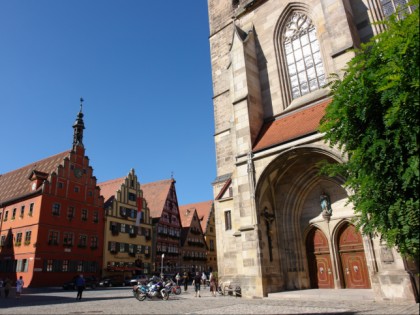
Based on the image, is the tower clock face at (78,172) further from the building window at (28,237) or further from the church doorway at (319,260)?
the church doorway at (319,260)

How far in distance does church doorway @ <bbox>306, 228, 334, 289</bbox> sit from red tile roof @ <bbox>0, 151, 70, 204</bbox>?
2912 centimetres

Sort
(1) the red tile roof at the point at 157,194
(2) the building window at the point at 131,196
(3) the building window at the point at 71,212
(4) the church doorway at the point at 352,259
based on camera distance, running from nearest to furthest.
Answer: (4) the church doorway at the point at 352,259
(3) the building window at the point at 71,212
(2) the building window at the point at 131,196
(1) the red tile roof at the point at 157,194

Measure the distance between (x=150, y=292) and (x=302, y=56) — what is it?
46.9ft

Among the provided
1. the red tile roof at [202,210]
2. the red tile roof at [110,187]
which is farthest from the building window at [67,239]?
the red tile roof at [202,210]

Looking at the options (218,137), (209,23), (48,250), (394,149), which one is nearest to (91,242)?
(48,250)

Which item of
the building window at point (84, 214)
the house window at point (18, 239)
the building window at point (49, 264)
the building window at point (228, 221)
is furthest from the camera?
the building window at point (84, 214)

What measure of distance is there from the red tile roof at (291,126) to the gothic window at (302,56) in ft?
5.22

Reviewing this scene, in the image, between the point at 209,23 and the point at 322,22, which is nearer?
the point at 322,22

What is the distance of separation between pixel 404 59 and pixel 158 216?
4377cm

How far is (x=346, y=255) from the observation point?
14.9 meters

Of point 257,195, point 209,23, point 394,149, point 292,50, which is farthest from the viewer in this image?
point 209,23

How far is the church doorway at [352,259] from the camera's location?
14289mm

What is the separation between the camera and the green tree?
24.5 ft

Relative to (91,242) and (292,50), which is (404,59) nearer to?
(292,50)
